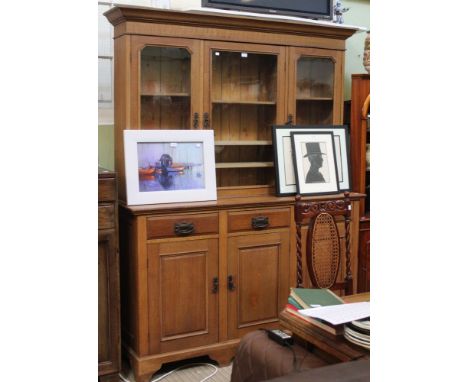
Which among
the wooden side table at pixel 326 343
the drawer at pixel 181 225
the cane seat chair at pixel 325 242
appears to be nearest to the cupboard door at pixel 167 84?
the drawer at pixel 181 225

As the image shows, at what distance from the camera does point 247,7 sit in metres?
3.14

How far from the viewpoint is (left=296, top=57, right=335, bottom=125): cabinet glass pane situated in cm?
336

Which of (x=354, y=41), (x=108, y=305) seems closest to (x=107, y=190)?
(x=108, y=305)

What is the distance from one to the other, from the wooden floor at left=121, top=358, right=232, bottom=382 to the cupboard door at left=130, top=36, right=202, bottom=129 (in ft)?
4.18

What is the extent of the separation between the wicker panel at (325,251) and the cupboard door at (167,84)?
3.23 feet

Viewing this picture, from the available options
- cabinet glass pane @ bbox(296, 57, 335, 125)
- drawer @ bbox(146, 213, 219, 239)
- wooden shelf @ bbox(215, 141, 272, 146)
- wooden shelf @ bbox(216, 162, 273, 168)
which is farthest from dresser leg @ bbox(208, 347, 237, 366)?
cabinet glass pane @ bbox(296, 57, 335, 125)

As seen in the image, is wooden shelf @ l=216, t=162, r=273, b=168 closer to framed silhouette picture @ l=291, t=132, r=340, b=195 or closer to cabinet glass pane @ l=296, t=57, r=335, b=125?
framed silhouette picture @ l=291, t=132, r=340, b=195

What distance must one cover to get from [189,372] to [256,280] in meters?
0.59

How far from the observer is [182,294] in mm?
2867

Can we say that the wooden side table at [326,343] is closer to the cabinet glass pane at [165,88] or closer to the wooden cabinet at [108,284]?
the wooden cabinet at [108,284]

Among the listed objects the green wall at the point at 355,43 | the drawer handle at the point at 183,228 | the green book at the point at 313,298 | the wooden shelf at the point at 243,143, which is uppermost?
the green wall at the point at 355,43

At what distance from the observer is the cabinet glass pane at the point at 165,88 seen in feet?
9.57
